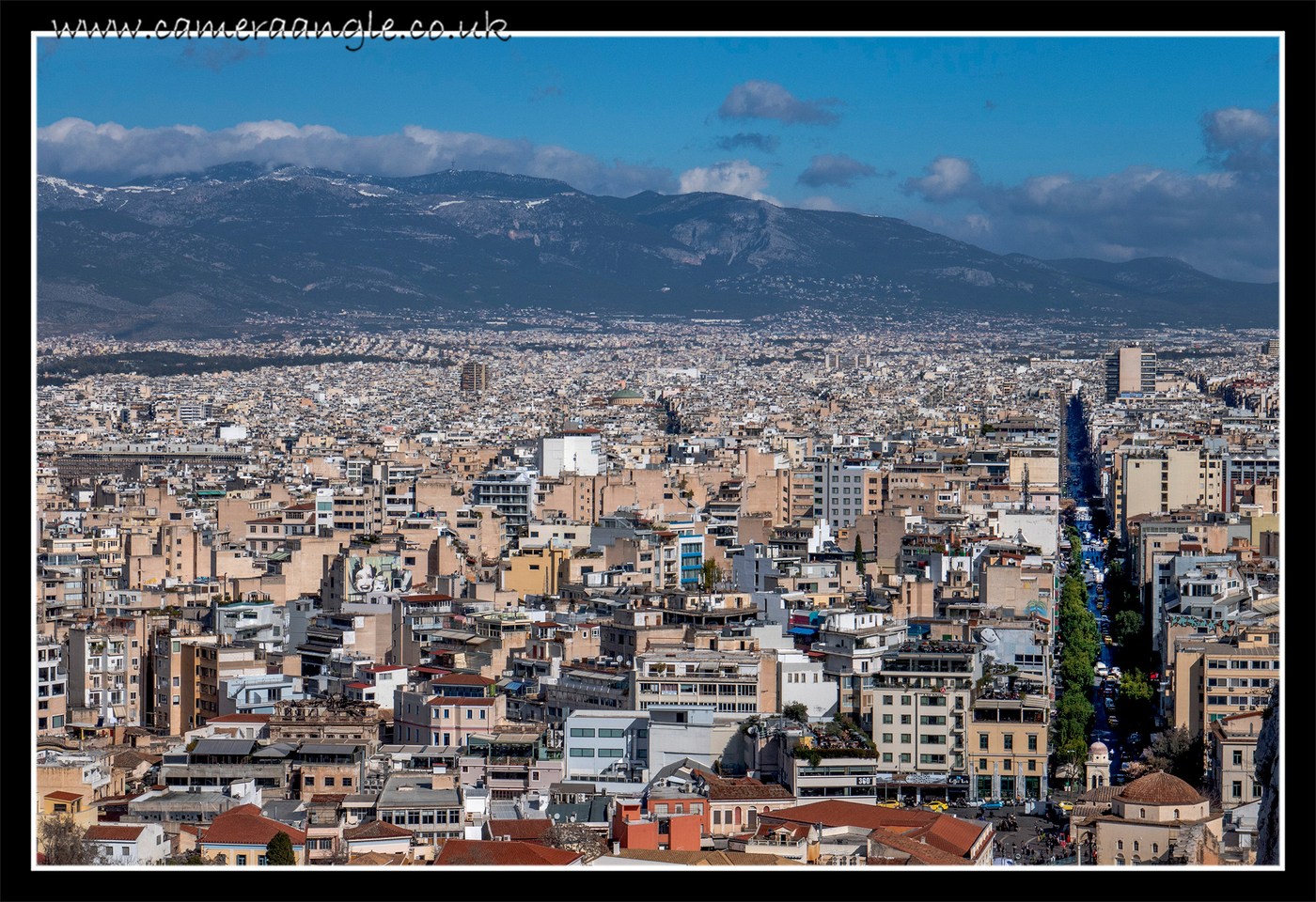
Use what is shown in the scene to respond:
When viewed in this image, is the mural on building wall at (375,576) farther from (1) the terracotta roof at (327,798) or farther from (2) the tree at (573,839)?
(2) the tree at (573,839)

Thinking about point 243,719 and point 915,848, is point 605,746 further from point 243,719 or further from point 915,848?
point 915,848

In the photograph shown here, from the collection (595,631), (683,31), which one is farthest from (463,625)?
(683,31)

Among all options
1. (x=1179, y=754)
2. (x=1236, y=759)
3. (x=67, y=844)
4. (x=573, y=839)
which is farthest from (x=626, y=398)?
(x=67, y=844)

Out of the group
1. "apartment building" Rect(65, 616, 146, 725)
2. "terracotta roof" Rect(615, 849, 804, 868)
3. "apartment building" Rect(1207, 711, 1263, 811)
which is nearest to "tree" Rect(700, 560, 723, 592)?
"apartment building" Rect(65, 616, 146, 725)

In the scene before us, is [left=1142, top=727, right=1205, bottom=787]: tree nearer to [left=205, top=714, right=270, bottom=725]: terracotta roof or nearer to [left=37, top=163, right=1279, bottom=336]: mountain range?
[left=205, top=714, right=270, bottom=725]: terracotta roof

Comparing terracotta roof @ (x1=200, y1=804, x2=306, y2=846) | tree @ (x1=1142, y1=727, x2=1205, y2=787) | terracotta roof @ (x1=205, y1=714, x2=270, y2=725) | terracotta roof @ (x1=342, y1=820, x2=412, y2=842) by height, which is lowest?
tree @ (x1=1142, y1=727, x2=1205, y2=787)
